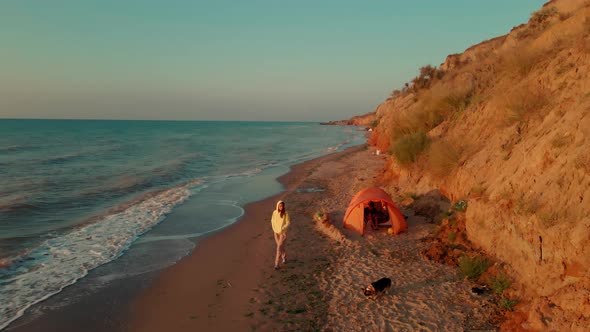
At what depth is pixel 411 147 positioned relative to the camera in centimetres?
1536

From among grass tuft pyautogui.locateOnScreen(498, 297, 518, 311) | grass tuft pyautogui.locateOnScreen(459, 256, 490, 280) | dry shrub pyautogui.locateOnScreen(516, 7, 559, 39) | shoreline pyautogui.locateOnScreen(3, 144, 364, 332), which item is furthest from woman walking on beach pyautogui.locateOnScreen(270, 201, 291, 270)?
dry shrub pyautogui.locateOnScreen(516, 7, 559, 39)

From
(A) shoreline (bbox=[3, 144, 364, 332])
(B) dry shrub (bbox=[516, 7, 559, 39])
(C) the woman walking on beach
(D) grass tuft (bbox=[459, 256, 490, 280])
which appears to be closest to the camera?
(A) shoreline (bbox=[3, 144, 364, 332])

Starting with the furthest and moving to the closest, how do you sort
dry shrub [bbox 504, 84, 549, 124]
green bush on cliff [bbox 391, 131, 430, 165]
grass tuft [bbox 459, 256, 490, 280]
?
green bush on cliff [bbox 391, 131, 430, 165]
dry shrub [bbox 504, 84, 549, 124]
grass tuft [bbox 459, 256, 490, 280]

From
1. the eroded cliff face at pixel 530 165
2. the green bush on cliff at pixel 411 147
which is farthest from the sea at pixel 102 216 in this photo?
the eroded cliff face at pixel 530 165

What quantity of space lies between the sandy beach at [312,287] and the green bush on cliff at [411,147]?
3174 mm

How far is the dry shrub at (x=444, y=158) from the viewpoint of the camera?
1222cm

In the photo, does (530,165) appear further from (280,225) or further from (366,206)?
(280,225)

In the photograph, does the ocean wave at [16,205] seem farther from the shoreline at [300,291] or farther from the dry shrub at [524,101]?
the dry shrub at [524,101]

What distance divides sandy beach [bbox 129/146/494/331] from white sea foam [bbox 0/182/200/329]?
2.39 meters

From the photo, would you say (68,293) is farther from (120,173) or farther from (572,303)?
(120,173)

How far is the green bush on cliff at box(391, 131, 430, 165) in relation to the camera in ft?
50.0

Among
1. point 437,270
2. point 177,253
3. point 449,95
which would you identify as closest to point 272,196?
point 177,253

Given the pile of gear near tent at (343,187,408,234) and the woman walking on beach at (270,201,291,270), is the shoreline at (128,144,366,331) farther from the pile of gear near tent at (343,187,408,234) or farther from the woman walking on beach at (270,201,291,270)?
the pile of gear near tent at (343,187,408,234)

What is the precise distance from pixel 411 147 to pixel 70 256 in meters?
13.1
